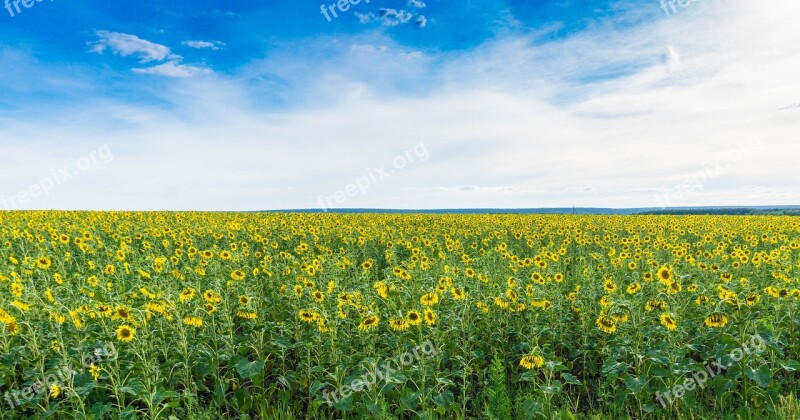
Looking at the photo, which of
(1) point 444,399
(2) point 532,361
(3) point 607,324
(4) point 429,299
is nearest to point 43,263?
(4) point 429,299

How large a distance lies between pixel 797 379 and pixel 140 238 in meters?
17.6

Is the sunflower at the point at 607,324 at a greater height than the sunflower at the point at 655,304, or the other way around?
the sunflower at the point at 655,304

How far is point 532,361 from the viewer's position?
5.23 m

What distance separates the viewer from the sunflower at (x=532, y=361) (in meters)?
5.01

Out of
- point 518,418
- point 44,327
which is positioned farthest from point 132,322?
point 518,418

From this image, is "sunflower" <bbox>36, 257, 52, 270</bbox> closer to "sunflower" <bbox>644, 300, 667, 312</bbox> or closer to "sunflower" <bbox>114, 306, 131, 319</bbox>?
"sunflower" <bbox>114, 306, 131, 319</bbox>

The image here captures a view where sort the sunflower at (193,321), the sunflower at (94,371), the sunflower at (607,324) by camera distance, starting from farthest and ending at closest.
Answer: the sunflower at (607,324)
the sunflower at (193,321)
the sunflower at (94,371)

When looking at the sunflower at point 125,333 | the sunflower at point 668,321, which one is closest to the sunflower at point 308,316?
the sunflower at point 125,333

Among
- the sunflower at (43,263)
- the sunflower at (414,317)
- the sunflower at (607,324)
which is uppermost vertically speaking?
the sunflower at (43,263)

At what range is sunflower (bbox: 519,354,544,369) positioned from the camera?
5.01 m

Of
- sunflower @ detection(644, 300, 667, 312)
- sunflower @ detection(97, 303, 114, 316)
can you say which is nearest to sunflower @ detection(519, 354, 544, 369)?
sunflower @ detection(644, 300, 667, 312)

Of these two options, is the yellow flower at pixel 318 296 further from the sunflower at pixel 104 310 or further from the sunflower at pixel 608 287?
the sunflower at pixel 608 287

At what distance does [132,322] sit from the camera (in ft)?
18.0

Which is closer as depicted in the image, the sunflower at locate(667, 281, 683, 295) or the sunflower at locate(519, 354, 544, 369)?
the sunflower at locate(519, 354, 544, 369)
